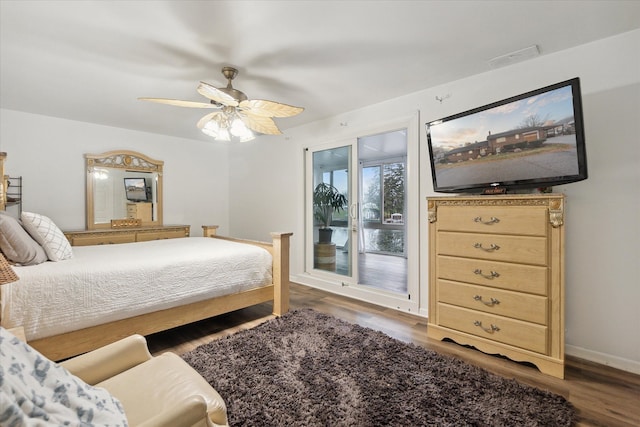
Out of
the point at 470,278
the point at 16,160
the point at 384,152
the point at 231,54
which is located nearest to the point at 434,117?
the point at 470,278

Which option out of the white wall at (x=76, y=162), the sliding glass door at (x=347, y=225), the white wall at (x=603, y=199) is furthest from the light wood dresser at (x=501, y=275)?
the white wall at (x=76, y=162)

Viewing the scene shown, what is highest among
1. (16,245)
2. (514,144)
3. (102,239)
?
(514,144)

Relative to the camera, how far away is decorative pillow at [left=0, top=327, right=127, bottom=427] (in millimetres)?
636

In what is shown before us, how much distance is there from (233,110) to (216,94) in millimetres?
372

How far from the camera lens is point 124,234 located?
422 cm

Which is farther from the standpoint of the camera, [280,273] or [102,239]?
[102,239]

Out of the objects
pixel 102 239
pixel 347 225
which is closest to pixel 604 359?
pixel 347 225

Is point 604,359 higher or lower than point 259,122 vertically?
lower

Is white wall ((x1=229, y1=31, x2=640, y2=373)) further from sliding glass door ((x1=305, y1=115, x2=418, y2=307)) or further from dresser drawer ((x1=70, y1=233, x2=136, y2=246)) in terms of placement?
dresser drawer ((x1=70, y1=233, x2=136, y2=246))

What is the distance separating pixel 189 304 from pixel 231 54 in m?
2.11

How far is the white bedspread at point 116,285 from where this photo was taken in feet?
6.06

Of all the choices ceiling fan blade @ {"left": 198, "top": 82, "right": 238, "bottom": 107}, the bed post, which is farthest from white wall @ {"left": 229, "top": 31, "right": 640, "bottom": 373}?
the bed post

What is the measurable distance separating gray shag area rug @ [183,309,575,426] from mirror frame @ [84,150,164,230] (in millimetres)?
3230

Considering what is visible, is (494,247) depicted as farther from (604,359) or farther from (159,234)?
(159,234)
